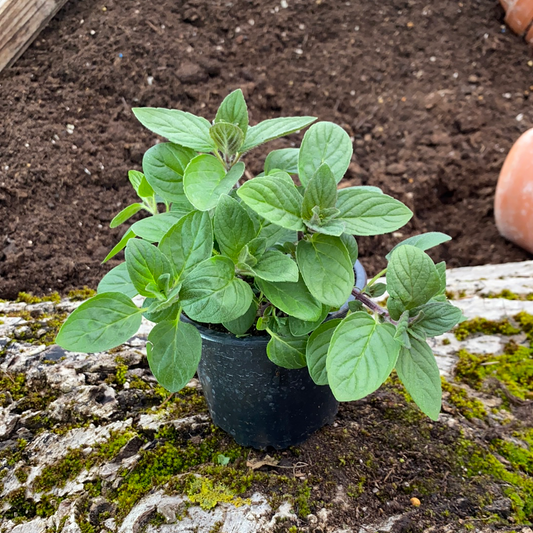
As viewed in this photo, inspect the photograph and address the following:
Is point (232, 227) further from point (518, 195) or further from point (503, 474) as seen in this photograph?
point (518, 195)

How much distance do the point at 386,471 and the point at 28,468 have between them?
2.80 ft

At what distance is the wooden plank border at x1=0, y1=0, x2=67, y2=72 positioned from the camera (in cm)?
257

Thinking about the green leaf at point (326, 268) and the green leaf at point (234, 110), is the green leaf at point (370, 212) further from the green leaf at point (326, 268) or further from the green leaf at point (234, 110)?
the green leaf at point (234, 110)

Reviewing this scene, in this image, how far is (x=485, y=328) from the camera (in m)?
1.72

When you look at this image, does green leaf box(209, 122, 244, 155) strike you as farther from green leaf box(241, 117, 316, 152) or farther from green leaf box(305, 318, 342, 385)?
green leaf box(305, 318, 342, 385)

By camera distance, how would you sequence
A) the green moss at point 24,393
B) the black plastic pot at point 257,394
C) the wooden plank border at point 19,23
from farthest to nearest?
the wooden plank border at point 19,23 → the green moss at point 24,393 → the black plastic pot at point 257,394

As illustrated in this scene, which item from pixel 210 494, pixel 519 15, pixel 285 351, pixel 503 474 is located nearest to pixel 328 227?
pixel 285 351

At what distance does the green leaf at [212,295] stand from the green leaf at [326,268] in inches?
4.6

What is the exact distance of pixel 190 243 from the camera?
3.04 feet

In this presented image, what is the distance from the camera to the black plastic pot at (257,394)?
3.53ft

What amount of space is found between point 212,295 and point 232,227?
0.13 m

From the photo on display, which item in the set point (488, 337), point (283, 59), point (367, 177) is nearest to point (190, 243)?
point (488, 337)

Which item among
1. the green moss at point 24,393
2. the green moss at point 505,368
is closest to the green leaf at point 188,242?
the green moss at point 24,393

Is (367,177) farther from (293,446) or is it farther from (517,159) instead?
(293,446)
